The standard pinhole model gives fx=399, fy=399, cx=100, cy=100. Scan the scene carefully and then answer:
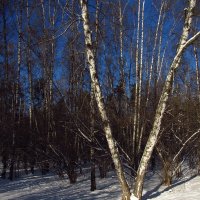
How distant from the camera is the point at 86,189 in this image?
11266mm

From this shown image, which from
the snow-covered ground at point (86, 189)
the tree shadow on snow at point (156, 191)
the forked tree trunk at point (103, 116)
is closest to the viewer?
the forked tree trunk at point (103, 116)

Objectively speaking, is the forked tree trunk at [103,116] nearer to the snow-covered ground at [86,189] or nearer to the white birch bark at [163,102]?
the white birch bark at [163,102]

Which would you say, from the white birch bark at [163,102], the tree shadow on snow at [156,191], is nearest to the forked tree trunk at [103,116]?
the white birch bark at [163,102]

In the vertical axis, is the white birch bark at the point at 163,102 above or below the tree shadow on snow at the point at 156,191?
above

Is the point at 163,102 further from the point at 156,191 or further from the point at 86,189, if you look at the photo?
the point at 86,189

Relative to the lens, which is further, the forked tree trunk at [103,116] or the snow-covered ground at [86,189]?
the snow-covered ground at [86,189]

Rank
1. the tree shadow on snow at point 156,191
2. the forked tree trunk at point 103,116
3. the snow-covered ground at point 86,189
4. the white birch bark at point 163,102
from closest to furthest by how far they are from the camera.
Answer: the white birch bark at point 163,102, the forked tree trunk at point 103,116, the tree shadow on snow at point 156,191, the snow-covered ground at point 86,189

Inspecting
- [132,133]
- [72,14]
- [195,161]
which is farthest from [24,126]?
[72,14]

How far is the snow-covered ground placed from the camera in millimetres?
9188

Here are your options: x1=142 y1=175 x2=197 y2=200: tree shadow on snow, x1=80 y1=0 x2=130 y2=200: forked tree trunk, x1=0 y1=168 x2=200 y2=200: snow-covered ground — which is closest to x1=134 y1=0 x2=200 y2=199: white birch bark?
x1=80 y1=0 x2=130 y2=200: forked tree trunk

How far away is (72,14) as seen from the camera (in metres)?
7.98

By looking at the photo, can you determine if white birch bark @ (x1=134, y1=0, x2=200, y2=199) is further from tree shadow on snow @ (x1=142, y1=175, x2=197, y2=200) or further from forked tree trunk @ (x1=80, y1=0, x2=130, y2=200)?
tree shadow on snow @ (x1=142, y1=175, x2=197, y2=200)

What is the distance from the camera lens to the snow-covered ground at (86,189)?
919cm

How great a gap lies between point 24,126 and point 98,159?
6.47 meters
